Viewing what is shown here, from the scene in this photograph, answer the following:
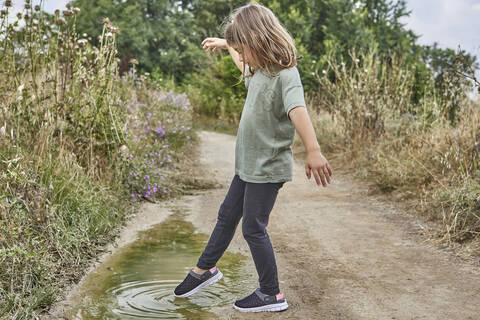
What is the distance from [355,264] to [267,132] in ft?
5.08

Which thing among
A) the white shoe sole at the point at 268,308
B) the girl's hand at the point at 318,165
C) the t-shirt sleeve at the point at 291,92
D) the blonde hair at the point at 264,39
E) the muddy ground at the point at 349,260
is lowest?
the white shoe sole at the point at 268,308

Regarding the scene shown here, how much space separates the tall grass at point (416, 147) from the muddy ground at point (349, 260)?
310 mm

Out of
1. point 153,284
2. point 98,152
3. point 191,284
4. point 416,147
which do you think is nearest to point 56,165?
point 98,152

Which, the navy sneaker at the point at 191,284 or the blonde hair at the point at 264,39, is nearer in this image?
the blonde hair at the point at 264,39

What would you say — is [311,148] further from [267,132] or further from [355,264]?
[355,264]

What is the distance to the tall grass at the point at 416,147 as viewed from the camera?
484cm

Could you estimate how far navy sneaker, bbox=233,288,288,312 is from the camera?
118 inches

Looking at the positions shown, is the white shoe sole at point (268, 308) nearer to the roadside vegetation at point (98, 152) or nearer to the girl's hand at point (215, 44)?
the roadside vegetation at point (98, 152)

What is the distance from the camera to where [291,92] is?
8.84 feet

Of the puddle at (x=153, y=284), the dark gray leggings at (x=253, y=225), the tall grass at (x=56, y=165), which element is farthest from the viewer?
the tall grass at (x=56, y=165)

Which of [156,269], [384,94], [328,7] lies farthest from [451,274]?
[328,7]

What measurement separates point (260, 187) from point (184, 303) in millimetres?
849

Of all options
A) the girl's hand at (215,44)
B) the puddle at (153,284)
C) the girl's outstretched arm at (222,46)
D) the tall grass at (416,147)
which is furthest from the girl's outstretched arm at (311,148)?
the tall grass at (416,147)

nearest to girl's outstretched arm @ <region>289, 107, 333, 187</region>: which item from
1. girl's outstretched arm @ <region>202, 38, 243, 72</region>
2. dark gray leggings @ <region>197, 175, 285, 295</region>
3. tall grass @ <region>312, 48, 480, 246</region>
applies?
dark gray leggings @ <region>197, 175, 285, 295</region>
